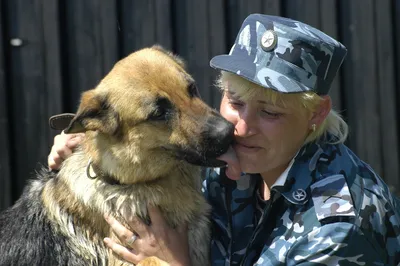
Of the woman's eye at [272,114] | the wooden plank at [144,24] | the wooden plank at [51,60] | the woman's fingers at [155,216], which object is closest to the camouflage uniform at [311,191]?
the woman's eye at [272,114]

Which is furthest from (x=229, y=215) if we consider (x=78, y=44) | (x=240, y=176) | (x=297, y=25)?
(x=78, y=44)

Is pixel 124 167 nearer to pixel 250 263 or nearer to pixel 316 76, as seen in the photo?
pixel 250 263

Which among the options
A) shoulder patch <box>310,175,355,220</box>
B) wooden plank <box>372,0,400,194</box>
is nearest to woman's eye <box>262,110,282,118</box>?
shoulder patch <box>310,175,355,220</box>

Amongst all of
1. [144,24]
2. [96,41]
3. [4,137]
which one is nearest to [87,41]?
[96,41]

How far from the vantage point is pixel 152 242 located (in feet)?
10.6

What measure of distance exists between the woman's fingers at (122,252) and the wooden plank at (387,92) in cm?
269

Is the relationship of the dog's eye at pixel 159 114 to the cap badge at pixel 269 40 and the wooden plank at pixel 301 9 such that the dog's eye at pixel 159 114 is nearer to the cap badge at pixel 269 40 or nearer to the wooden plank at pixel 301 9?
the cap badge at pixel 269 40

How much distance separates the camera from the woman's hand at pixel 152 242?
321cm

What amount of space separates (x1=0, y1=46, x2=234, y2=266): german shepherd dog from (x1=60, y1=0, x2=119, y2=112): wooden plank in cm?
129

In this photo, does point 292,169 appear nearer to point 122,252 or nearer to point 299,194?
point 299,194

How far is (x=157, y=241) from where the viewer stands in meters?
3.23

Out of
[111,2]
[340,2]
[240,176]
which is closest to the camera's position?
[240,176]

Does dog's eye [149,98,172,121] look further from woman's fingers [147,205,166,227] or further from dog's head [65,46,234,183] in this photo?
woman's fingers [147,205,166,227]

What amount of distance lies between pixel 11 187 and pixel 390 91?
283 cm
